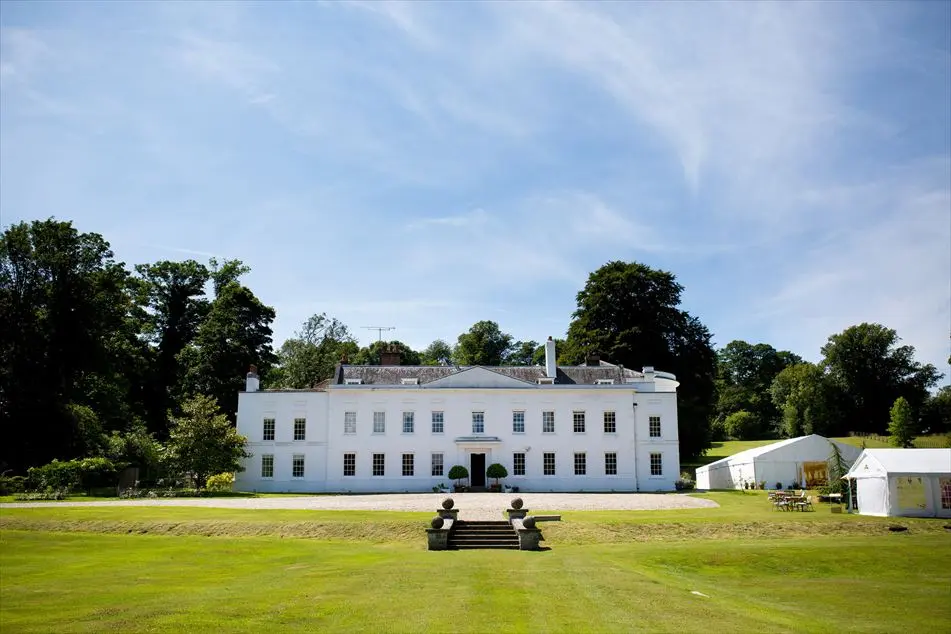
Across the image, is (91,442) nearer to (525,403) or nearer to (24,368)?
(24,368)

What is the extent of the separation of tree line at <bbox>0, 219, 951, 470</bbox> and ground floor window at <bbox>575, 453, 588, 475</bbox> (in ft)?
45.9

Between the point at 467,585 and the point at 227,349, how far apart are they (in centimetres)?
4521

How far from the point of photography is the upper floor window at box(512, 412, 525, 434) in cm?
4288

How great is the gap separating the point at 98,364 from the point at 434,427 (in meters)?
20.9

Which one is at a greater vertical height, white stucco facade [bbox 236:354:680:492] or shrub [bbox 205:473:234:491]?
white stucco facade [bbox 236:354:680:492]

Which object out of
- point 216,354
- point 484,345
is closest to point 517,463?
point 216,354

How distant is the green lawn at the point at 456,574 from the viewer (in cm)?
1138

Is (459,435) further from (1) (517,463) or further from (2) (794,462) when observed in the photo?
(2) (794,462)

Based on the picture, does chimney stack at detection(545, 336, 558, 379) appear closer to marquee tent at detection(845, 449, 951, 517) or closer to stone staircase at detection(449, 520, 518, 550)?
marquee tent at detection(845, 449, 951, 517)

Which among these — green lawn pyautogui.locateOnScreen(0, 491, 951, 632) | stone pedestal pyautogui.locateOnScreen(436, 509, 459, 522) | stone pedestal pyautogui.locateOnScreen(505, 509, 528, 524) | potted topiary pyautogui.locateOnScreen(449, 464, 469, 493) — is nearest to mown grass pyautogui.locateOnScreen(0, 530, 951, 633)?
green lawn pyautogui.locateOnScreen(0, 491, 951, 632)

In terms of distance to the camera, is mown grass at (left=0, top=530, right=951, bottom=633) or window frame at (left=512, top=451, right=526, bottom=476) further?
window frame at (left=512, top=451, right=526, bottom=476)

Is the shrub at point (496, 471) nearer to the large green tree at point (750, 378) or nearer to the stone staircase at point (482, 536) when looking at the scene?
the stone staircase at point (482, 536)

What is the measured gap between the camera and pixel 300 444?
42.6 m

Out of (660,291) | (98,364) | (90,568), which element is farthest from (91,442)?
(660,291)
